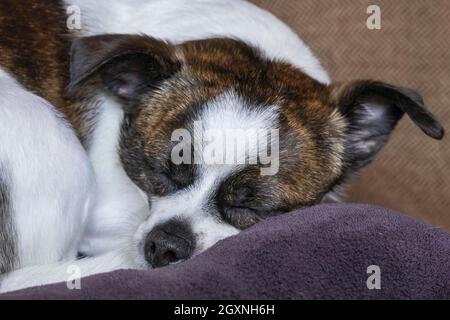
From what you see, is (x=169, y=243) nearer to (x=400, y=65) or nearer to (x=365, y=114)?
(x=365, y=114)

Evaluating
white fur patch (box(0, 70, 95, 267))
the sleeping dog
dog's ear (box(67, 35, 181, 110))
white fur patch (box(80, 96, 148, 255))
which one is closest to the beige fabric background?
the sleeping dog

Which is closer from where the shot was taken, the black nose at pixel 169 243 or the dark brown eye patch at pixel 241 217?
the black nose at pixel 169 243

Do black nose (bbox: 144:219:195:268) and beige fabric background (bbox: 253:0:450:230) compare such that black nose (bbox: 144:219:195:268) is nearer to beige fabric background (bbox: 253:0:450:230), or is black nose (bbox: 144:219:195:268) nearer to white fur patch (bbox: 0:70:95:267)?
white fur patch (bbox: 0:70:95:267)

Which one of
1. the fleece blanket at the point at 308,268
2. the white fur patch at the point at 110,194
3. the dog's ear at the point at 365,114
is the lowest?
the white fur patch at the point at 110,194

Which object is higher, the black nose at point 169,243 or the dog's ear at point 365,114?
the dog's ear at point 365,114

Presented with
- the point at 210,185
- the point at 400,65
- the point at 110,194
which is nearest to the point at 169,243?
the point at 210,185

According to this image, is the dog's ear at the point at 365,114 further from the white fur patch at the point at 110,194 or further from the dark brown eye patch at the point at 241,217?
the white fur patch at the point at 110,194

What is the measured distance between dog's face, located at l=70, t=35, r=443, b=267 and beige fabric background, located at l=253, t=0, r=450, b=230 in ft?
1.70

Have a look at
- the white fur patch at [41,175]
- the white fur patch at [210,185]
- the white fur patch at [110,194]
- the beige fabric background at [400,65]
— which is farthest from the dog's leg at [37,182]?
the beige fabric background at [400,65]

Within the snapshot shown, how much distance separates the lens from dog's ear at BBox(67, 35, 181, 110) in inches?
87.7

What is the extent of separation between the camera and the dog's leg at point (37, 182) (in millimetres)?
2148

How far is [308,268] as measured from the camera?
187 cm

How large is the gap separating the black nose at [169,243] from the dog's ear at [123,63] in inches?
18.9
